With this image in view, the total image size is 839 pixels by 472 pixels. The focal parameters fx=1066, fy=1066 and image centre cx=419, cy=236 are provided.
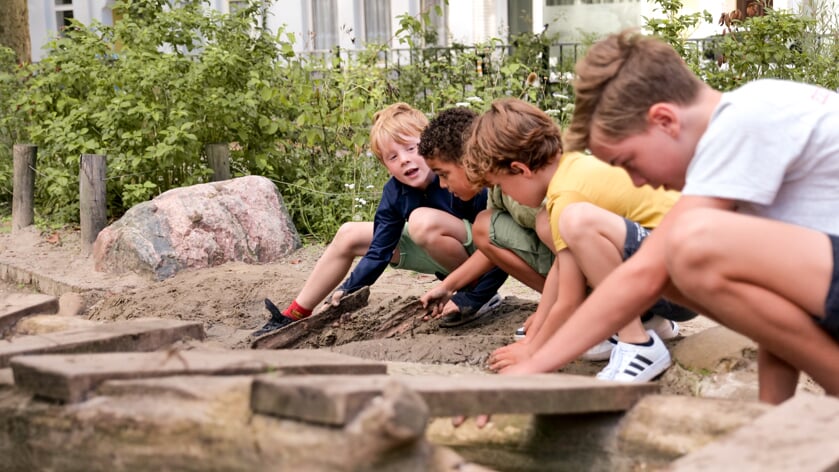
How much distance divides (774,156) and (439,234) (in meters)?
2.34

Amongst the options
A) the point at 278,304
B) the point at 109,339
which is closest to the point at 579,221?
the point at 109,339

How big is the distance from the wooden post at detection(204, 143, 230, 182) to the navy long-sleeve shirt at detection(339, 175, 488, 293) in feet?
10.3

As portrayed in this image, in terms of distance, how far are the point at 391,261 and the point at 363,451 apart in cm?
319

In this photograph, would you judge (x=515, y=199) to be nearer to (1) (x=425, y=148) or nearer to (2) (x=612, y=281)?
(1) (x=425, y=148)

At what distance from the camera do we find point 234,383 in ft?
7.49

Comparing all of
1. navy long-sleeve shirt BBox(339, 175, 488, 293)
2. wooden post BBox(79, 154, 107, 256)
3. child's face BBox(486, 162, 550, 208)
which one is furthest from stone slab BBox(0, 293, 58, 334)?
wooden post BBox(79, 154, 107, 256)

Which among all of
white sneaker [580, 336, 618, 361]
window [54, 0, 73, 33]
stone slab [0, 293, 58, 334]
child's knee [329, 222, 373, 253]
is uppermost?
window [54, 0, 73, 33]

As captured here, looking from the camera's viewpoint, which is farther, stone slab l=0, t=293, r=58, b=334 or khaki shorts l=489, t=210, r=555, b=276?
khaki shorts l=489, t=210, r=555, b=276

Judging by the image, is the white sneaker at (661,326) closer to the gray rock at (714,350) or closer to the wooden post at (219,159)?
the gray rock at (714,350)

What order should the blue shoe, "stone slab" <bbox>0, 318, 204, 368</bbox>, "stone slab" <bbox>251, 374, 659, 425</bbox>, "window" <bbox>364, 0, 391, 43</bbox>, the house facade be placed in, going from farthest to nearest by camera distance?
"window" <bbox>364, 0, 391, 43</bbox> → the house facade → the blue shoe → "stone slab" <bbox>0, 318, 204, 368</bbox> → "stone slab" <bbox>251, 374, 659, 425</bbox>

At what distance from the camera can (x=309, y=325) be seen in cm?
492

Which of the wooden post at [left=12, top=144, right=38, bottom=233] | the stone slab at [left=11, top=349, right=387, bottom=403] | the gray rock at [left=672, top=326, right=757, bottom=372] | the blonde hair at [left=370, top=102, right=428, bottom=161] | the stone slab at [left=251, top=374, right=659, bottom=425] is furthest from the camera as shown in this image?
the wooden post at [left=12, top=144, right=38, bottom=233]

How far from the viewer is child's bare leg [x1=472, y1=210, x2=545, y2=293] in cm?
445

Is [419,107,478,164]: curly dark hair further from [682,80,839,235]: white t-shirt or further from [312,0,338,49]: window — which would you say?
[312,0,338,49]: window
